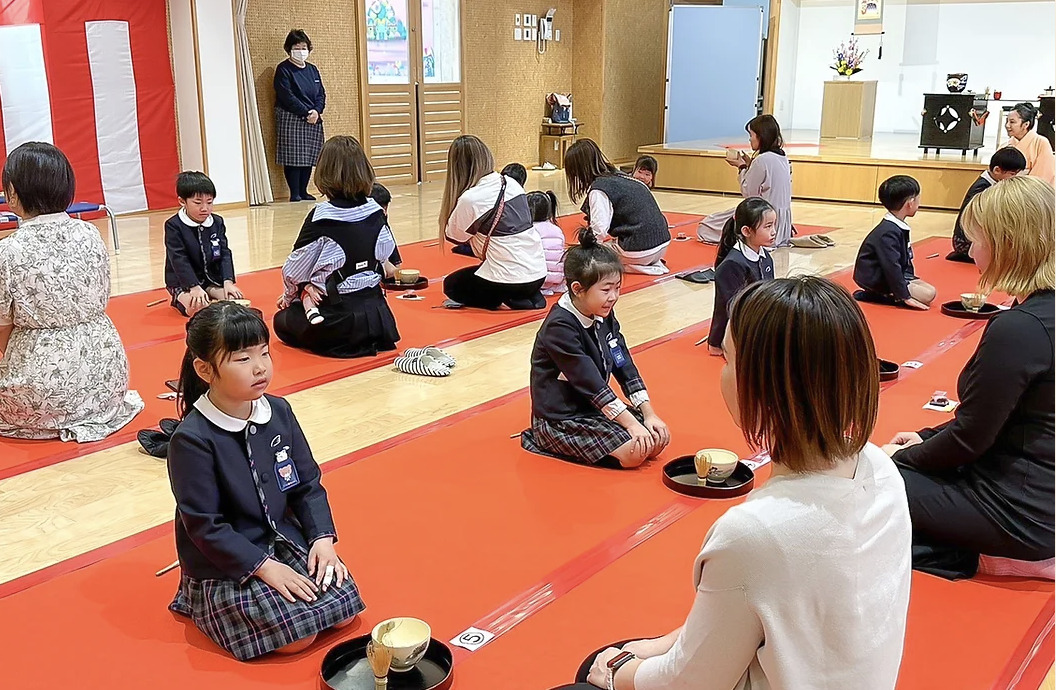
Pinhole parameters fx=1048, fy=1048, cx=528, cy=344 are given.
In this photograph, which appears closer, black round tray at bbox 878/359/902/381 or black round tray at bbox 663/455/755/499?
black round tray at bbox 663/455/755/499

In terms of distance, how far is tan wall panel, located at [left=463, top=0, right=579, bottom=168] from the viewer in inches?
411

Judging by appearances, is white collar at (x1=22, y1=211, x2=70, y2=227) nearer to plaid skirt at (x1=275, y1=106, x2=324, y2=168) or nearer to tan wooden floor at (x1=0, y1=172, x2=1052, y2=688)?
tan wooden floor at (x1=0, y1=172, x2=1052, y2=688)

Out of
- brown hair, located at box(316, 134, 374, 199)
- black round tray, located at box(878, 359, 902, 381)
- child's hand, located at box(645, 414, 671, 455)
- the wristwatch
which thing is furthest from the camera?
brown hair, located at box(316, 134, 374, 199)

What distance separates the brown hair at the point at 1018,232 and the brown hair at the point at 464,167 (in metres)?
2.91

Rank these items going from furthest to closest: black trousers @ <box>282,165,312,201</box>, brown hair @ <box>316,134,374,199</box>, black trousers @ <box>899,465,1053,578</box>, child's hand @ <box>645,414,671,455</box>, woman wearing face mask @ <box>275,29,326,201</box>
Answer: black trousers @ <box>282,165,312,201</box> < woman wearing face mask @ <box>275,29,326,201</box> < brown hair @ <box>316,134,374,199</box> < child's hand @ <box>645,414,671,455</box> < black trousers @ <box>899,465,1053,578</box>

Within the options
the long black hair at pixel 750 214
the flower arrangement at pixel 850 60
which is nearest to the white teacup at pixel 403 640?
the long black hair at pixel 750 214

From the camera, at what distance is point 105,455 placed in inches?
Result: 127

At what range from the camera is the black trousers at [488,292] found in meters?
5.05

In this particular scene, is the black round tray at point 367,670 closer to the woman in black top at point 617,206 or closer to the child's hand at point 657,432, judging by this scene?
the child's hand at point 657,432

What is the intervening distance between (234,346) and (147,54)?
643 centimetres

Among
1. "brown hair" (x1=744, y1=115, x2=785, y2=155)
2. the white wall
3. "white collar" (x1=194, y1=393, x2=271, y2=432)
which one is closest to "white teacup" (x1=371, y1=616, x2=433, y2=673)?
"white collar" (x1=194, y1=393, x2=271, y2=432)

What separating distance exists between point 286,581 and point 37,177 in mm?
1711

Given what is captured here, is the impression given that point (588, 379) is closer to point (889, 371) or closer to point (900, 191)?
point (889, 371)

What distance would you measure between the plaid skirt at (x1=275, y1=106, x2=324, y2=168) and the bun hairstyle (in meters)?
5.89
